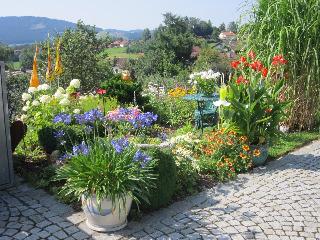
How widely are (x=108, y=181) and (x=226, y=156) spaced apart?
Answer: 2.32 meters

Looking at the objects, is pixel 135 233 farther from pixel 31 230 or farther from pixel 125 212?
pixel 31 230

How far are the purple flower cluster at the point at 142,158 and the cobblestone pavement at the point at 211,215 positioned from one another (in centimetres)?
64

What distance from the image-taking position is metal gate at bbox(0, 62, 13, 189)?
5.05 meters

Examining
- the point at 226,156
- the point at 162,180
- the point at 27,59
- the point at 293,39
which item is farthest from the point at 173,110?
the point at 27,59

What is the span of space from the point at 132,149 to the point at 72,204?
40.7 inches

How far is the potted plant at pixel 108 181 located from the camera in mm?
4047

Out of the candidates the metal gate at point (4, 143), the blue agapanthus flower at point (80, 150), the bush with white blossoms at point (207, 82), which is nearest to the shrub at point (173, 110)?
the bush with white blossoms at point (207, 82)

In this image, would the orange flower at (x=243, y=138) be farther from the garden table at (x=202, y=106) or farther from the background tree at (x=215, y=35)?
the background tree at (x=215, y=35)

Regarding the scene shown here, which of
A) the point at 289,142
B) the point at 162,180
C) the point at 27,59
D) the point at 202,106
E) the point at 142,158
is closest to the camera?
the point at 142,158

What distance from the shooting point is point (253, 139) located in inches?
244

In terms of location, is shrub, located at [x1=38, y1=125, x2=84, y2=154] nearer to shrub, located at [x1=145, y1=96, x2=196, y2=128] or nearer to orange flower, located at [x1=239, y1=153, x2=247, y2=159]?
orange flower, located at [x1=239, y1=153, x2=247, y2=159]

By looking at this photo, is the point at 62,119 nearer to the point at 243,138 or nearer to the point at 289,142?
the point at 243,138

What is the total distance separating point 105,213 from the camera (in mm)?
4090

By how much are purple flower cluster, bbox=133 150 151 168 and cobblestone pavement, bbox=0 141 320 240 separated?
2.11ft
